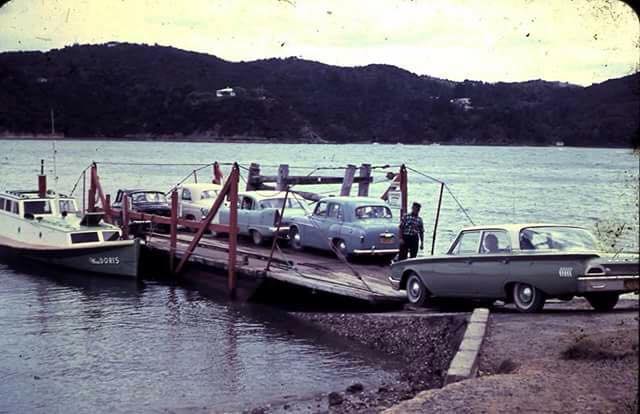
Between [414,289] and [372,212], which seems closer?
[414,289]

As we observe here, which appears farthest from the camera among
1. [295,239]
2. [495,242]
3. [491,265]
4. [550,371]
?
[295,239]

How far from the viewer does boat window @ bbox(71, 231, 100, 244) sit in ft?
91.8

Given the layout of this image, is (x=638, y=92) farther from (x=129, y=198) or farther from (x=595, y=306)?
(x=129, y=198)

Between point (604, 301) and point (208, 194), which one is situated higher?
point (208, 194)

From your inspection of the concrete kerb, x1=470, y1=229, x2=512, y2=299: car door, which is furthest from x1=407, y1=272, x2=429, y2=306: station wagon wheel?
the concrete kerb

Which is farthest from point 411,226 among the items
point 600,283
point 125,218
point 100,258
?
point 125,218

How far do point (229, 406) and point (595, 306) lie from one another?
6398 mm

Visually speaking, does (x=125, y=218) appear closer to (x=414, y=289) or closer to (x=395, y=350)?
(x=414, y=289)

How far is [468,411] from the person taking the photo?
26.9ft

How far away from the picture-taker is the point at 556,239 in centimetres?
1393

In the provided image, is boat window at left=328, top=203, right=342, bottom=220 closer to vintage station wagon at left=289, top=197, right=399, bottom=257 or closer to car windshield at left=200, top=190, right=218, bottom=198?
vintage station wagon at left=289, top=197, right=399, bottom=257

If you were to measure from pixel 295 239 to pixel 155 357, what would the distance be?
303 inches

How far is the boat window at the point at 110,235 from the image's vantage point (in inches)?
1101

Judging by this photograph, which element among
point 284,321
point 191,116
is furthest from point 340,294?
point 191,116
